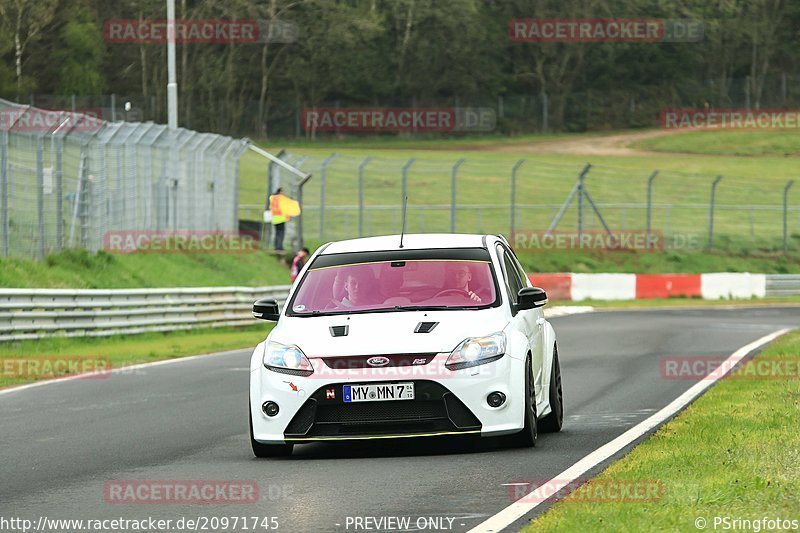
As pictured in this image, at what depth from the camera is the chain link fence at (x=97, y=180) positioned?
2498 centimetres

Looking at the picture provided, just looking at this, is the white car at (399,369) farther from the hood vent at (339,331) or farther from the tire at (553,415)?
the tire at (553,415)

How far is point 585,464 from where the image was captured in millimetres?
9359

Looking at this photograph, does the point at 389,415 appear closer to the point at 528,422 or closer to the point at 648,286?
the point at 528,422

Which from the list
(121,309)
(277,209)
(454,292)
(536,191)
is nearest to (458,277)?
(454,292)

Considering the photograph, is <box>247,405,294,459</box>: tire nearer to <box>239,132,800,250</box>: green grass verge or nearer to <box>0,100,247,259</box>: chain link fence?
<box>0,100,247,259</box>: chain link fence

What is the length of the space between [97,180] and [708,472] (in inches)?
870

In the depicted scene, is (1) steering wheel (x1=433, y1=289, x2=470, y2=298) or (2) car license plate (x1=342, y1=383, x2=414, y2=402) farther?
(1) steering wheel (x1=433, y1=289, x2=470, y2=298)

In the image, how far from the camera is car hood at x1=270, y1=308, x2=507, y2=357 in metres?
9.93

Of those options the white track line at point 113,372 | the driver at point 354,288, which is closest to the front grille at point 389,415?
the driver at point 354,288

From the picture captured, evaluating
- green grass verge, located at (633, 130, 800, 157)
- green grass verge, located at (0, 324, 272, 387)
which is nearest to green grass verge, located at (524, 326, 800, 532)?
green grass verge, located at (0, 324, 272, 387)

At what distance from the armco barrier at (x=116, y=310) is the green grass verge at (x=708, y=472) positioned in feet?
37.7

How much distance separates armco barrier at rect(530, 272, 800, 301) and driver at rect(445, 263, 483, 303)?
29.2 metres

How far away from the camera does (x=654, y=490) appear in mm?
7945

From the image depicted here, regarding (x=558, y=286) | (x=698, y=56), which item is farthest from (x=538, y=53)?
(x=558, y=286)
